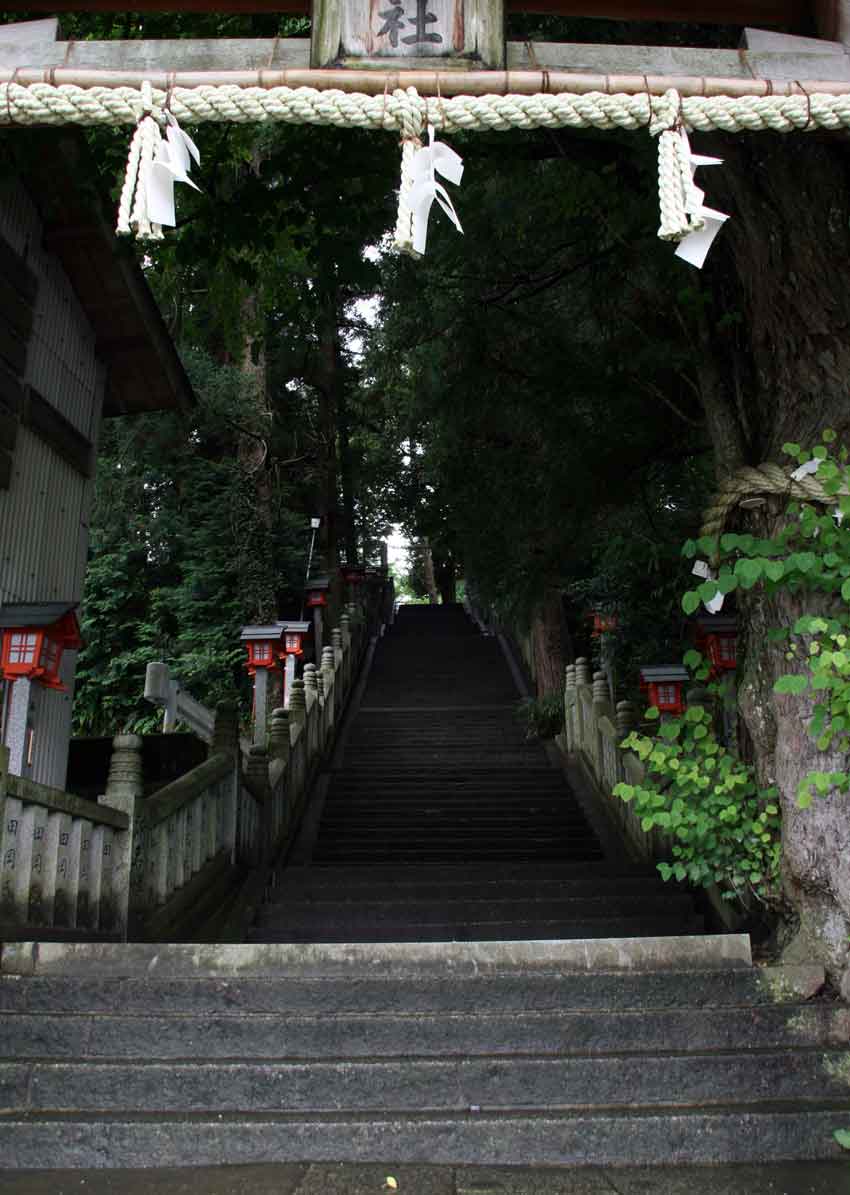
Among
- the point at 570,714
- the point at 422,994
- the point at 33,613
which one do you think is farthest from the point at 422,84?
the point at 570,714

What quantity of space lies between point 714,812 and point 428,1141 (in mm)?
1963

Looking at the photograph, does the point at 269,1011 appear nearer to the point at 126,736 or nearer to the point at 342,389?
the point at 126,736

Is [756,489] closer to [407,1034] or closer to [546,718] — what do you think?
[407,1034]

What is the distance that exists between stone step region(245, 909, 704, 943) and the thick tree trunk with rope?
209 cm

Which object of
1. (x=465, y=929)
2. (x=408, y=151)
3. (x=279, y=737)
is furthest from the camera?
(x=279, y=737)

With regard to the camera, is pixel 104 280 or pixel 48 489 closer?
pixel 48 489

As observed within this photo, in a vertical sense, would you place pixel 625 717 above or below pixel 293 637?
below

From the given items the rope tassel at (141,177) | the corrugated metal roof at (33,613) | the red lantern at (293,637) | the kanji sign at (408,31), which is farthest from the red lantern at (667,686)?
the rope tassel at (141,177)

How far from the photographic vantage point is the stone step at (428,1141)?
3297 millimetres

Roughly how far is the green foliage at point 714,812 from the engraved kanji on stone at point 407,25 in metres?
2.96

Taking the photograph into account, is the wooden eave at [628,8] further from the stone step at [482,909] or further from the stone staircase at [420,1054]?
the stone step at [482,909]

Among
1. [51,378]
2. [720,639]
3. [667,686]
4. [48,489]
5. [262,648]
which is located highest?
[51,378]

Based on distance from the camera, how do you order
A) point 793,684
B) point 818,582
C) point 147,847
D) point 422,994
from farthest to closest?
point 147,847 < point 422,994 < point 818,582 < point 793,684

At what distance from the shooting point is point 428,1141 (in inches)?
131
